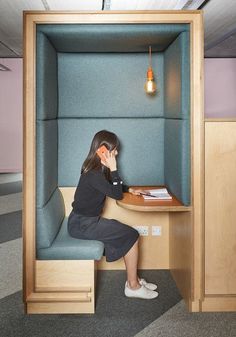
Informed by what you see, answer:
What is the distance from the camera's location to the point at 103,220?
2836 millimetres

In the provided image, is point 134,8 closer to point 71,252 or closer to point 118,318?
point 71,252

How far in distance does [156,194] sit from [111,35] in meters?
1.19

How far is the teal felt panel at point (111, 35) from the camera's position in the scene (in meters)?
2.58

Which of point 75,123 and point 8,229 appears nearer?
point 75,123

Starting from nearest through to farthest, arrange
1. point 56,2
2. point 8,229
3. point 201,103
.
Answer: point 201,103 → point 8,229 → point 56,2

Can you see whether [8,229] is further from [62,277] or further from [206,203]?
[206,203]

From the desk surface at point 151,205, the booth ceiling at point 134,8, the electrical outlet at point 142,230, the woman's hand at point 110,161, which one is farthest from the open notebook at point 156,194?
the booth ceiling at point 134,8

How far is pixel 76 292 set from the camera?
8.47ft

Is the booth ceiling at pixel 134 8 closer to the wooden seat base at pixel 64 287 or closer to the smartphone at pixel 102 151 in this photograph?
the smartphone at pixel 102 151

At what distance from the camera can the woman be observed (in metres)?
2.73

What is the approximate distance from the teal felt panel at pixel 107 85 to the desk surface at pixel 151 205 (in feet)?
2.78

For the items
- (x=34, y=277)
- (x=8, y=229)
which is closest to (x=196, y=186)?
(x=34, y=277)

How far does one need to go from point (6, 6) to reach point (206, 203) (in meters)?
4.12

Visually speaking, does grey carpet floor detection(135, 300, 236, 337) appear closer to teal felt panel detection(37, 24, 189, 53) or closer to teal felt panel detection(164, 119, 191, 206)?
teal felt panel detection(164, 119, 191, 206)
